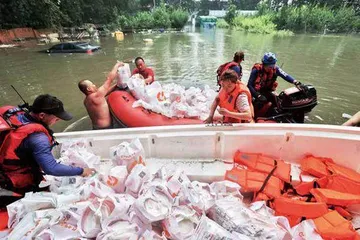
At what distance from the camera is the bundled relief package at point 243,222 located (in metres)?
1.51

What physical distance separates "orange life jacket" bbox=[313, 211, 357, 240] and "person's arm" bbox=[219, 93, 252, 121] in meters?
1.21

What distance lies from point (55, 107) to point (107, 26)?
33.4 metres

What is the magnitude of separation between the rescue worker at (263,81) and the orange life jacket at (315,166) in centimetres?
167

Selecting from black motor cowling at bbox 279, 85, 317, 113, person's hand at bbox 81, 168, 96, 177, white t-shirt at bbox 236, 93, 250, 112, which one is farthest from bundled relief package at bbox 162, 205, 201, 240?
black motor cowling at bbox 279, 85, 317, 113

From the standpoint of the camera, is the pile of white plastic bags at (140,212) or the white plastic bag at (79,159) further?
the white plastic bag at (79,159)

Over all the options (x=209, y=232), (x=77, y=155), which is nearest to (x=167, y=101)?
(x=77, y=155)

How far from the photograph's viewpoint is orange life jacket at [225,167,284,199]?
6.95 feet

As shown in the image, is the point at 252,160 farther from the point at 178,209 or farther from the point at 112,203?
the point at 112,203

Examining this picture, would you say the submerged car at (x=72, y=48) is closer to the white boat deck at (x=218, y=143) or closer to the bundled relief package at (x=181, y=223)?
the white boat deck at (x=218, y=143)

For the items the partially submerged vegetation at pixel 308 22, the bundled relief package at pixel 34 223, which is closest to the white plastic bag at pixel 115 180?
the bundled relief package at pixel 34 223

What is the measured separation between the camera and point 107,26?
104 ft

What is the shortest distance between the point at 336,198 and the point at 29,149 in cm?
246

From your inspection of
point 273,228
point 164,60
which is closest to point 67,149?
point 273,228

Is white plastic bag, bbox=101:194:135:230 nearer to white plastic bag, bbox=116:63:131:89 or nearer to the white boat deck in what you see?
the white boat deck
